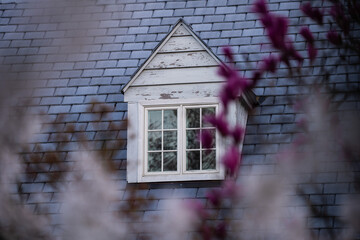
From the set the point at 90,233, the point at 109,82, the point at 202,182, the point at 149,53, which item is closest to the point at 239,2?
the point at 149,53

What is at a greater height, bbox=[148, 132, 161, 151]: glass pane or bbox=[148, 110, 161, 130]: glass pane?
bbox=[148, 110, 161, 130]: glass pane

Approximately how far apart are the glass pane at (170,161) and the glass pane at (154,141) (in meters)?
0.14

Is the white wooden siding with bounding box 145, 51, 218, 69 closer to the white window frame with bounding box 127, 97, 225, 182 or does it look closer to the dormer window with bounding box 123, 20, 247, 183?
the dormer window with bounding box 123, 20, 247, 183

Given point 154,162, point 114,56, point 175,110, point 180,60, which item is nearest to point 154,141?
point 154,162

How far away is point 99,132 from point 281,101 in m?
1.97

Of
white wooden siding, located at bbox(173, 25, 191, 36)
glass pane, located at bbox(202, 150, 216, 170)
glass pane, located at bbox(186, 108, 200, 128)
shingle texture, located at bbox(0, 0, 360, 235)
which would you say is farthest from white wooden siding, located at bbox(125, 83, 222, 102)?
glass pane, located at bbox(202, 150, 216, 170)

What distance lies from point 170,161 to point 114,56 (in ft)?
5.57

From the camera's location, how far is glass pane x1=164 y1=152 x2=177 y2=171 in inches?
313

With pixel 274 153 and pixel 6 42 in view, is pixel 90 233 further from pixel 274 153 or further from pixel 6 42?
pixel 6 42

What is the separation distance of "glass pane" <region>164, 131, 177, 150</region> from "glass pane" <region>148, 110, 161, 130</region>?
0.53 feet

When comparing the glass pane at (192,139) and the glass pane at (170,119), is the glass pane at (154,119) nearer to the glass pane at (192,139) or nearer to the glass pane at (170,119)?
the glass pane at (170,119)

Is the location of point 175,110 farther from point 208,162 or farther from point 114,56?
point 114,56

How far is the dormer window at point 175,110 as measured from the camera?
25.9ft

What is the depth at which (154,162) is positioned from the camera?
8055mm
